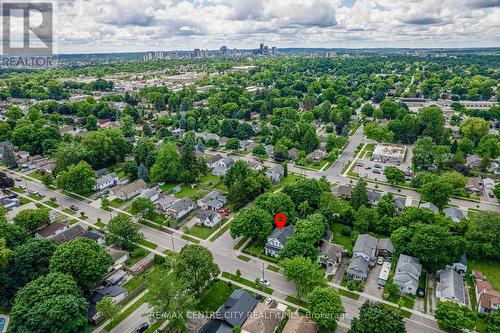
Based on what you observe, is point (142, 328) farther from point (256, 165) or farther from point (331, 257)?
point (256, 165)

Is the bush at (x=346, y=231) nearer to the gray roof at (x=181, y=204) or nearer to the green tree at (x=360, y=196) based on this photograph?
the green tree at (x=360, y=196)

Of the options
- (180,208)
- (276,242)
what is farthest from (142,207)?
(276,242)

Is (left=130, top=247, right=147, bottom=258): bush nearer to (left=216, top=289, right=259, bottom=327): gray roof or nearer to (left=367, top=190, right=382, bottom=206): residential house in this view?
(left=216, top=289, right=259, bottom=327): gray roof

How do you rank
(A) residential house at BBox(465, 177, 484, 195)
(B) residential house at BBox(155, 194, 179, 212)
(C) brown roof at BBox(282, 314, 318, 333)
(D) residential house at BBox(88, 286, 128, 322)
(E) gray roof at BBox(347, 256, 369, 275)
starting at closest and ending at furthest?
(C) brown roof at BBox(282, 314, 318, 333)
(D) residential house at BBox(88, 286, 128, 322)
(E) gray roof at BBox(347, 256, 369, 275)
(B) residential house at BBox(155, 194, 179, 212)
(A) residential house at BBox(465, 177, 484, 195)

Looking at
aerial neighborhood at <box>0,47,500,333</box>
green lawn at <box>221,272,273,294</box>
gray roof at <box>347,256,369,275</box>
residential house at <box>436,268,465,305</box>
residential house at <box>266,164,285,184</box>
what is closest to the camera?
aerial neighborhood at <box>0,47,500,333</box>

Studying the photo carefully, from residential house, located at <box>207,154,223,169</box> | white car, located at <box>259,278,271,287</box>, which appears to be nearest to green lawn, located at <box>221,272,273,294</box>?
white car, located at <box>259,278,271,287</box>

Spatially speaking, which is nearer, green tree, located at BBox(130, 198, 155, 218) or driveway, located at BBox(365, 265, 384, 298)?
driveway, located at BBox(365, 265, 384, 298)
